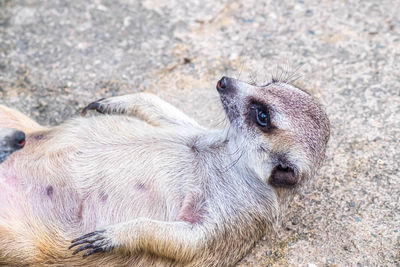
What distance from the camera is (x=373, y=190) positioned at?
3805 mm

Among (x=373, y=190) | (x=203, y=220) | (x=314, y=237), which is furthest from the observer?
(x=373, y=190)

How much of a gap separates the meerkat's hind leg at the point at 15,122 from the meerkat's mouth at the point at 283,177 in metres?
1.68

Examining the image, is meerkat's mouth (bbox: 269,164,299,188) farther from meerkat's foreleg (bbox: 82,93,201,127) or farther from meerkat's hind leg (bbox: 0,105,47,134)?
meerkat's hind leg (bbox: 0,105,47,134)

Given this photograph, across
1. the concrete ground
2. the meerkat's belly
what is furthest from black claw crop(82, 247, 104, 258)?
the concrete ground

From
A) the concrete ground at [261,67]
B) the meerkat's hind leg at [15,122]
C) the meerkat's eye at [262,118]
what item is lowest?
the concrete ground at [261,67]

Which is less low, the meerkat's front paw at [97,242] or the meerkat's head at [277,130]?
the meerkat's head at [277,130]

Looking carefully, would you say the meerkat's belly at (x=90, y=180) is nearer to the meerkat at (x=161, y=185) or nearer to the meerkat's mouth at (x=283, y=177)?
the meerkat at (x=161, y=185)

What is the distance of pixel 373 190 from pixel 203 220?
133 cm

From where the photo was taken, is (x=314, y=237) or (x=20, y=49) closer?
(x=314, y=237)

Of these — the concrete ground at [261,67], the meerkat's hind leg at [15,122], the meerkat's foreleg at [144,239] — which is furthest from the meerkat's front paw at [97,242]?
the meerkat's hind leg at [15,122]

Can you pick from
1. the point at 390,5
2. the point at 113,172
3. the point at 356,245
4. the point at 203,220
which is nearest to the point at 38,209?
the point at 113,172

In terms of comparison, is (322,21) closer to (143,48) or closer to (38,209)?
(143,48)

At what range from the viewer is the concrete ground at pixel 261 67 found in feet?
12.1

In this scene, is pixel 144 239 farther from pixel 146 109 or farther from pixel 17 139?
pixel 146 109
